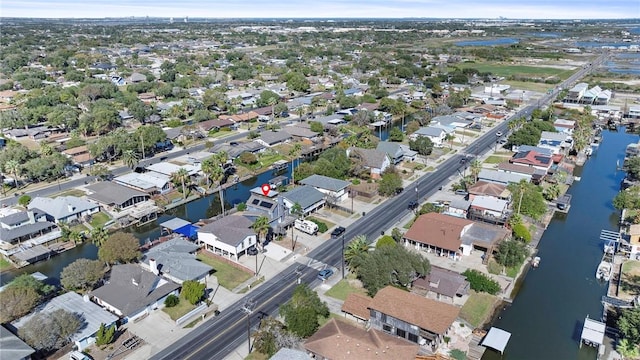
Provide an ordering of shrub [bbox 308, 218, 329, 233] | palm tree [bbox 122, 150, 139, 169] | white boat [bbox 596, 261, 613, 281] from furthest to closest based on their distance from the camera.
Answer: palm tree [bbox 122, 150, 139, 169] < shrub [bbox 308, 218, 329, 233] < white boat [bbox 596, 261, 613, 281]

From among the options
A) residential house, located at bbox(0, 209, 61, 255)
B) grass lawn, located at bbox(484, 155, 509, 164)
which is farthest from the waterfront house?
grass lawn, located at bbox(484, 155, 509, 164)

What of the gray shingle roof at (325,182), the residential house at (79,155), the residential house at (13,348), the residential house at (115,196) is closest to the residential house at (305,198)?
the gray shingle roof at (325,182)

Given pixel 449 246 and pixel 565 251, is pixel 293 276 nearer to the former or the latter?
pixel 449 246

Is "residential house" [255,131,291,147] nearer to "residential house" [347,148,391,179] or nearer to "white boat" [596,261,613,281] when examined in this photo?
"residential house" [347,148,391,179]

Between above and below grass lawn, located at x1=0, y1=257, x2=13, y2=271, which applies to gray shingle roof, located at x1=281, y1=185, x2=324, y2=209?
above

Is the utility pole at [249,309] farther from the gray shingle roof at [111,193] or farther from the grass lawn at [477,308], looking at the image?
the gray shingle roof at [111,193]

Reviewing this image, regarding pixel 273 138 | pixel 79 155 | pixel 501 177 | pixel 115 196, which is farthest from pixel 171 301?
pixel 273 138
